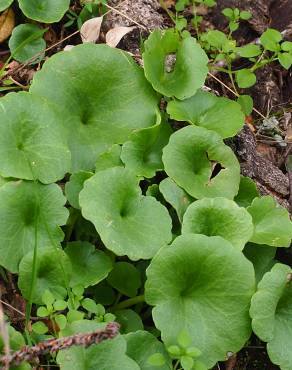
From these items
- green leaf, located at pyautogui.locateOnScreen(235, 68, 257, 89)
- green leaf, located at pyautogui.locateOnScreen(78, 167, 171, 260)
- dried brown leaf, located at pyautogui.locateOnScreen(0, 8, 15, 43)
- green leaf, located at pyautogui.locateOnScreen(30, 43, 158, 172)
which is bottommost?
green leaf, located at pyautogui.locateOnScreen(235, 68, 257, 89)

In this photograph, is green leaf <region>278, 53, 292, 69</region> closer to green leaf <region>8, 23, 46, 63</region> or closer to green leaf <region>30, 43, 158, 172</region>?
green leaf <region>30, 43, 158, 172</region>

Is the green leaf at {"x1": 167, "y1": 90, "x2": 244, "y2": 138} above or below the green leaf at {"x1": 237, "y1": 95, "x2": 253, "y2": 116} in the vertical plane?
above

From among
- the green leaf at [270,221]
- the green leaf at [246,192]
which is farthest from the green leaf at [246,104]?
the green leaf at [270,221]

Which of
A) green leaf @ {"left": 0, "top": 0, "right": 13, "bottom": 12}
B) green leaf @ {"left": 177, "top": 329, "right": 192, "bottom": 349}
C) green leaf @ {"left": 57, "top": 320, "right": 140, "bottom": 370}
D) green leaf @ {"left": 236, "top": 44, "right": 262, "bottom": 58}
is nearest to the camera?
green leaf @ {"left": 57, "top": 320, "right": 140, "bottom": 370}

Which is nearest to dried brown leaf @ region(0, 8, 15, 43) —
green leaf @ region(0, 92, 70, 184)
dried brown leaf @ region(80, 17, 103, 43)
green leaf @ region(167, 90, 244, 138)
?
dried brown leaf @ region(80, 17, 103, 43)

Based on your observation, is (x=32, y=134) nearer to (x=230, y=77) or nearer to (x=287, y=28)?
(x=230, y=77)

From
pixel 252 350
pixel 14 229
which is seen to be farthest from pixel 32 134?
pixel 252 350

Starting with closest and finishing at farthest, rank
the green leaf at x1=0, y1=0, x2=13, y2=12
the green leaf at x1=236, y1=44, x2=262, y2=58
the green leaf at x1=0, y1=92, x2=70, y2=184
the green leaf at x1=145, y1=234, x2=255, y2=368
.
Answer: the green leaf at x1=145, y1=234, x2=255, y2=368
the green leaf at x1=0, y1=92, x2=70, y2=184
the green leaf at x1=0, y1=0, x2=13, y2=12
the green leaf at x1=236, y1=44, x2=262, y2=58
